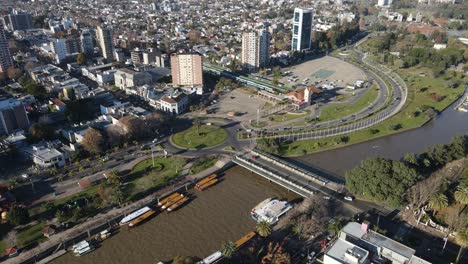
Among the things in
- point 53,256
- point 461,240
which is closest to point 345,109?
point 461,240

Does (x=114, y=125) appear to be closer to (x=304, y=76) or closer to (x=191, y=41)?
(x=304, y=76)

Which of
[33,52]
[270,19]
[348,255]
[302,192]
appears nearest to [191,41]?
[33,52]

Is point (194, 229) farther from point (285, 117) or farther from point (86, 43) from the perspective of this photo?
point (86, 43)

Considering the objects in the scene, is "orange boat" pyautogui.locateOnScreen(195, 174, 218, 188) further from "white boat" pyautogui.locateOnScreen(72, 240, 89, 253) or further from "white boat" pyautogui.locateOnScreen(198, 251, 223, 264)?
"white boat" pyautogui.locateOnScreen(72, 240, 89, 253)

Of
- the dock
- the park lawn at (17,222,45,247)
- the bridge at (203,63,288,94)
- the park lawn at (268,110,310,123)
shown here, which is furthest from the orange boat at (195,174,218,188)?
the bridge at (203,63,288,94)

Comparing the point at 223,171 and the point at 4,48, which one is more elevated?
the point at 4,48
